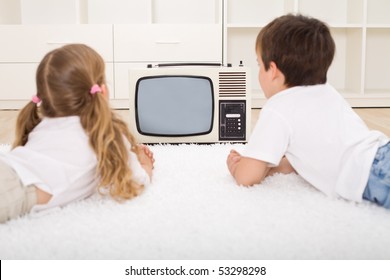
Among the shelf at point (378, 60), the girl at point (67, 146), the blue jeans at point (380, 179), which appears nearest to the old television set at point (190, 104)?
the girl at point (67, 146)

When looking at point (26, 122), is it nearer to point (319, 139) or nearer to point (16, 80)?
point (319, 139)

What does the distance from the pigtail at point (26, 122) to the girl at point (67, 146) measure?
4 cm

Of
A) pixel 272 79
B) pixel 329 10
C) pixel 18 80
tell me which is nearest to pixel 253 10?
pixel 329 10

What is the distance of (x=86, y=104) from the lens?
878 millimetres

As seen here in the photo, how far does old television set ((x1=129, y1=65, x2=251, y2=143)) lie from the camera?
4.79 feet

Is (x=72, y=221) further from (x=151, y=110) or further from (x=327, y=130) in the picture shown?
(x=151, y=110)

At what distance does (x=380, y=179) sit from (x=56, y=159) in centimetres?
56

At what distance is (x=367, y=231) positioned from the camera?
76cm

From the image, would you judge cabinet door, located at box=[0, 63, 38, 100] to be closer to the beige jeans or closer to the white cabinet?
the white cabinet
